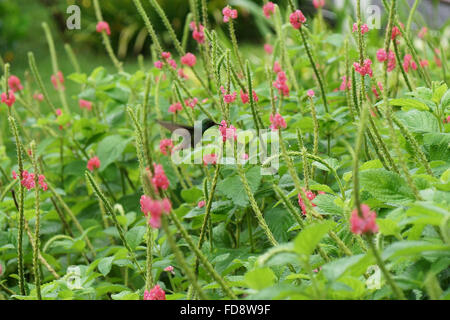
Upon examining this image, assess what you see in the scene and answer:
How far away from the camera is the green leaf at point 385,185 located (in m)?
1.15

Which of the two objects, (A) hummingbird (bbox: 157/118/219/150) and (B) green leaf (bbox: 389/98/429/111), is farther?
(A) hummingbird (bbox: 157/118/219/150)

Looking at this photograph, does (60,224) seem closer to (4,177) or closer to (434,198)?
(4,177)

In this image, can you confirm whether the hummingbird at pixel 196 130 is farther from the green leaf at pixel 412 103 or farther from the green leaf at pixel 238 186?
the green leaf at pixel 412 103

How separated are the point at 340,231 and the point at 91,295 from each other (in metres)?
0.68

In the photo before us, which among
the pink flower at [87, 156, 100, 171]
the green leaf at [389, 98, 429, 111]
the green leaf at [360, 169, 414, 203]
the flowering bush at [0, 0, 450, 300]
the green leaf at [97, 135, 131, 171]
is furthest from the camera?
the green leaf at [97, 135, 131, 171]

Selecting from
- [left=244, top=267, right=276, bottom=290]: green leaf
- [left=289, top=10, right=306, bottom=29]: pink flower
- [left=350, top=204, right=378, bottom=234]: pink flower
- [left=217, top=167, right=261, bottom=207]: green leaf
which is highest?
[left=289, top=10, right=306, bottom=29]: pink flower

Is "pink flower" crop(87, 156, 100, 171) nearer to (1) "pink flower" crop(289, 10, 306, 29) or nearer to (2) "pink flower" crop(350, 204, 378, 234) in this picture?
(1) "pink flower" crop(289, 10, 306, 29)

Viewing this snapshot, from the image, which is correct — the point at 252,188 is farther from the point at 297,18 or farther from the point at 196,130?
the point at 297,18

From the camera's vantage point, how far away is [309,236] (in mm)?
911

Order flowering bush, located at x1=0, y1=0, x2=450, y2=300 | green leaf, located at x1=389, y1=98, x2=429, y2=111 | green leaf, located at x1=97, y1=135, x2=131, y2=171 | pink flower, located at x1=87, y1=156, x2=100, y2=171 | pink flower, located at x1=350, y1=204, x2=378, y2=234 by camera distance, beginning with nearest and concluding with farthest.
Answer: pink flower, located at x1=350, y1=204, x2=378, y2=234 → flowering bush, located at x1=0, y1=0, x2=450, y2=300 → green leaf, located at x1=389, y1=98, x2=429, y2=111 → pink flower, located at x1=87, y1=156, x2=100, y2=171 → green leaf, located at x1=97, y1=135, x2=131, y2=171

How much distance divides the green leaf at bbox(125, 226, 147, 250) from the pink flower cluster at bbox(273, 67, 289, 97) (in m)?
0.58

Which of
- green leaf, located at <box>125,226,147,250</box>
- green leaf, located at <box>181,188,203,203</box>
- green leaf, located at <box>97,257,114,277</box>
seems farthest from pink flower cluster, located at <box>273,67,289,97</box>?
green leaf, located at <box>97,257,114,277</box>

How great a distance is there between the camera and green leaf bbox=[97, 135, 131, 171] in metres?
2.18
